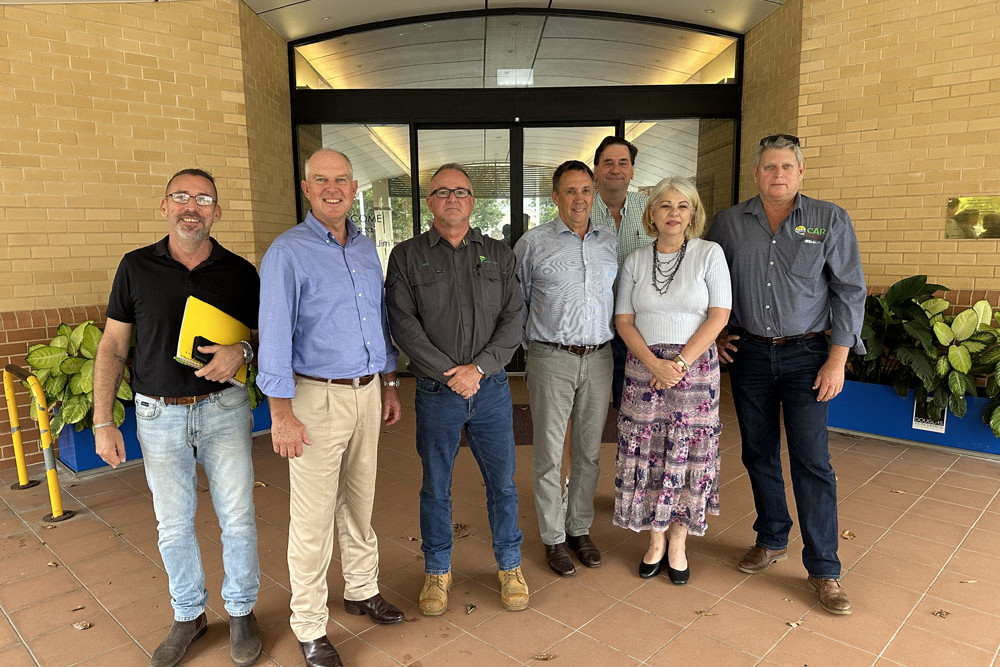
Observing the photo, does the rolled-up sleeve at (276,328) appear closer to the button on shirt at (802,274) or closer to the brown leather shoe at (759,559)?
the button on shirt at (802,274)

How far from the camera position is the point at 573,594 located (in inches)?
113

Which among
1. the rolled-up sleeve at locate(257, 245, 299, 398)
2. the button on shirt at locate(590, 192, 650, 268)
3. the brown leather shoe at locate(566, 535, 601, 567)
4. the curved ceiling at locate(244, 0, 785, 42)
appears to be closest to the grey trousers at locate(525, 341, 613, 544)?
the brown leather shoe at locate(566, 535, 601, 567)

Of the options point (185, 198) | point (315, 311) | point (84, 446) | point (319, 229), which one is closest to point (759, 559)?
point (315, 311)

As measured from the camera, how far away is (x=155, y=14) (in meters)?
4.90

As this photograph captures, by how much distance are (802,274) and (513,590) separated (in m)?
1.87

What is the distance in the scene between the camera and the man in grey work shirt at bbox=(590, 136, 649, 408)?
10.9ft

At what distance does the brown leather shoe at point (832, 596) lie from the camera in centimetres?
267

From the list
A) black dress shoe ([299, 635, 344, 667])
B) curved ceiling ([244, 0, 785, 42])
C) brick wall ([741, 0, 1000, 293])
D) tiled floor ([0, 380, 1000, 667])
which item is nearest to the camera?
black dress shoe ([299, 635, 344, 667])

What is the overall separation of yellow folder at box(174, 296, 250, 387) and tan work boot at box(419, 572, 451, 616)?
1.18 meters

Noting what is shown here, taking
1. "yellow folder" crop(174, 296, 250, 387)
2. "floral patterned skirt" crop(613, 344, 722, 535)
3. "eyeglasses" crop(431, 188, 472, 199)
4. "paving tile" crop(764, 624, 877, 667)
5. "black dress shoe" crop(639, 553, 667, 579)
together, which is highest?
"eyeglasses" crop(431, 188, 472, 199)

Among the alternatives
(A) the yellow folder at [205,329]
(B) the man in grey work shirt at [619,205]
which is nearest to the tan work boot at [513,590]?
(B) the man in grey work shirt at [619,205]

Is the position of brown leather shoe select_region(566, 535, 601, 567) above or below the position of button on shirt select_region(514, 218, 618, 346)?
below

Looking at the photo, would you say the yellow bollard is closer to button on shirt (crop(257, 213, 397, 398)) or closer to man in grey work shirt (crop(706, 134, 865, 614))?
button on shirt (crop(257, 213, 397, 398))

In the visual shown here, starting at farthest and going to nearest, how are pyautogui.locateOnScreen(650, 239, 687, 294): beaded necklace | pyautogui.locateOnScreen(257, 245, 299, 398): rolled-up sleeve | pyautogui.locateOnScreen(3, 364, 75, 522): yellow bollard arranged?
1. pyautogui.locateOnScreen(3, 364, 75, 522): yellow bollard
2. pyautogui.locateOnScreen(650, 239, 687, 294): beaded necklace
3. pyautogui.locateOnScreen(257, 245, 299, 398): rolled-up sleeve
